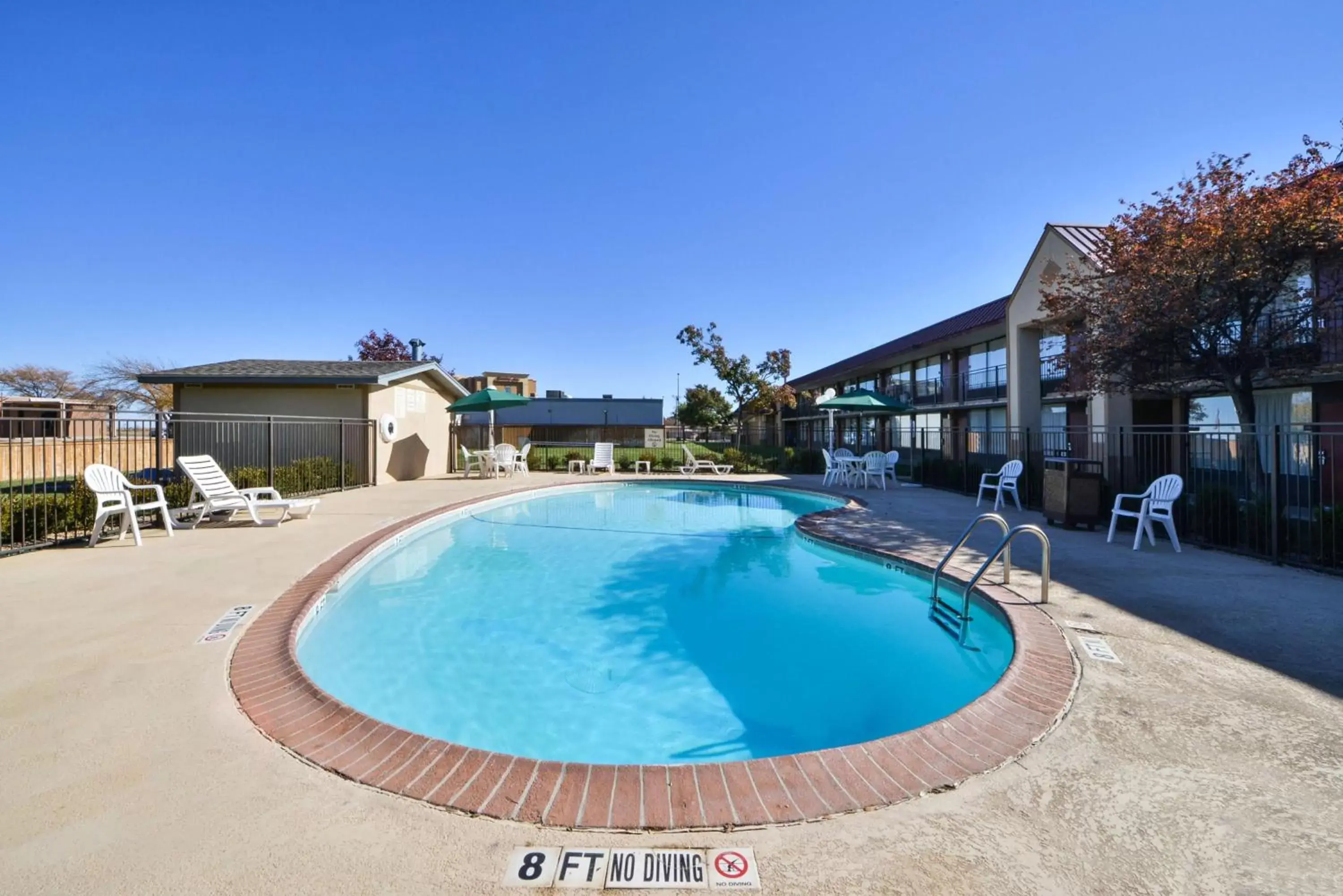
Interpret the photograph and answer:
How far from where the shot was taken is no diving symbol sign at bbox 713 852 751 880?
1697 millimetres

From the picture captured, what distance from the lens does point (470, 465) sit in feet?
58.7

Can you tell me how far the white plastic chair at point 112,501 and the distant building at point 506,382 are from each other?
5261cm

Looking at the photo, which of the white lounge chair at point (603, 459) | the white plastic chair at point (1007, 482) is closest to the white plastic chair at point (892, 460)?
the white plastic chair at point (1007, 482)

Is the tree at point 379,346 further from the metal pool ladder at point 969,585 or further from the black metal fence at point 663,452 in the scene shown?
the metal pool ladder at point 969,585

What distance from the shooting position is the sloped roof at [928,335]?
19.4m

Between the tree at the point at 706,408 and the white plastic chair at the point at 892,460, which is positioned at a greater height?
the tree at the point at 706,408

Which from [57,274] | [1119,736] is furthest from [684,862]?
[57,274]

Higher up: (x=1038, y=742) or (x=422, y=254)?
(x=422, y=254)

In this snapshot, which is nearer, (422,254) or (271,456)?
(271,456)

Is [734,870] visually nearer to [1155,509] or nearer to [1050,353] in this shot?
[1155,509]

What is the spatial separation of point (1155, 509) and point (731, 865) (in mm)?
7964

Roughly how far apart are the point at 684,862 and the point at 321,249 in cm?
2144

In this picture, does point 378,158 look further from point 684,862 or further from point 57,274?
point 57,274

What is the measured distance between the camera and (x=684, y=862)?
1744 mm
